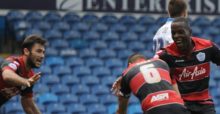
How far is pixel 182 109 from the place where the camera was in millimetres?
4648

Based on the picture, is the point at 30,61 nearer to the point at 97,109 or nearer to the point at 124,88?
the point at 124,88

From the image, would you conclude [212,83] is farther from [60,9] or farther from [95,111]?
[60,9]

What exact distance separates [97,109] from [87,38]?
184 cm

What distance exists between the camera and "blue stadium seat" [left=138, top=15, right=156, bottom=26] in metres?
12.3

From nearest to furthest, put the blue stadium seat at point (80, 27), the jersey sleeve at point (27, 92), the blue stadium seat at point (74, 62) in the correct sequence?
the jersey sleeve at point (27, 92), the blue stadium seat at point (74, 62), the blue stadium seat at point (80, 27)

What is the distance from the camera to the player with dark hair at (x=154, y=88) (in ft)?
15.2

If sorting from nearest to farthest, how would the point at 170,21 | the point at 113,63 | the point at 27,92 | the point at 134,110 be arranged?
the point at 170,21 < the point at 27,92 < the point at 134,110 < the point at 113,63

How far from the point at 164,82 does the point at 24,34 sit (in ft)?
23.5

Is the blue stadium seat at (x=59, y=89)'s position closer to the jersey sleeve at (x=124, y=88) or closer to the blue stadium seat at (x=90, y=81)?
the blue stadium seat at (x=90, y=81)

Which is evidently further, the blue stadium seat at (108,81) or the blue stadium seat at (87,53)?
the blue stadium seat at (87,53)

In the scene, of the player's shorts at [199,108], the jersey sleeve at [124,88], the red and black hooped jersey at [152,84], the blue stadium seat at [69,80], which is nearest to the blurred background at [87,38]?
the blue stadium seat at [69,80]

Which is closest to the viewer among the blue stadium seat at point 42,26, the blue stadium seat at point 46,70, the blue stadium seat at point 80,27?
the blue stadium seat at point 46,70

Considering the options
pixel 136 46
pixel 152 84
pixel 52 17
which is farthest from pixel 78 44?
pixel 152 84

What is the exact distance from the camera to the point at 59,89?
10.9 meters
